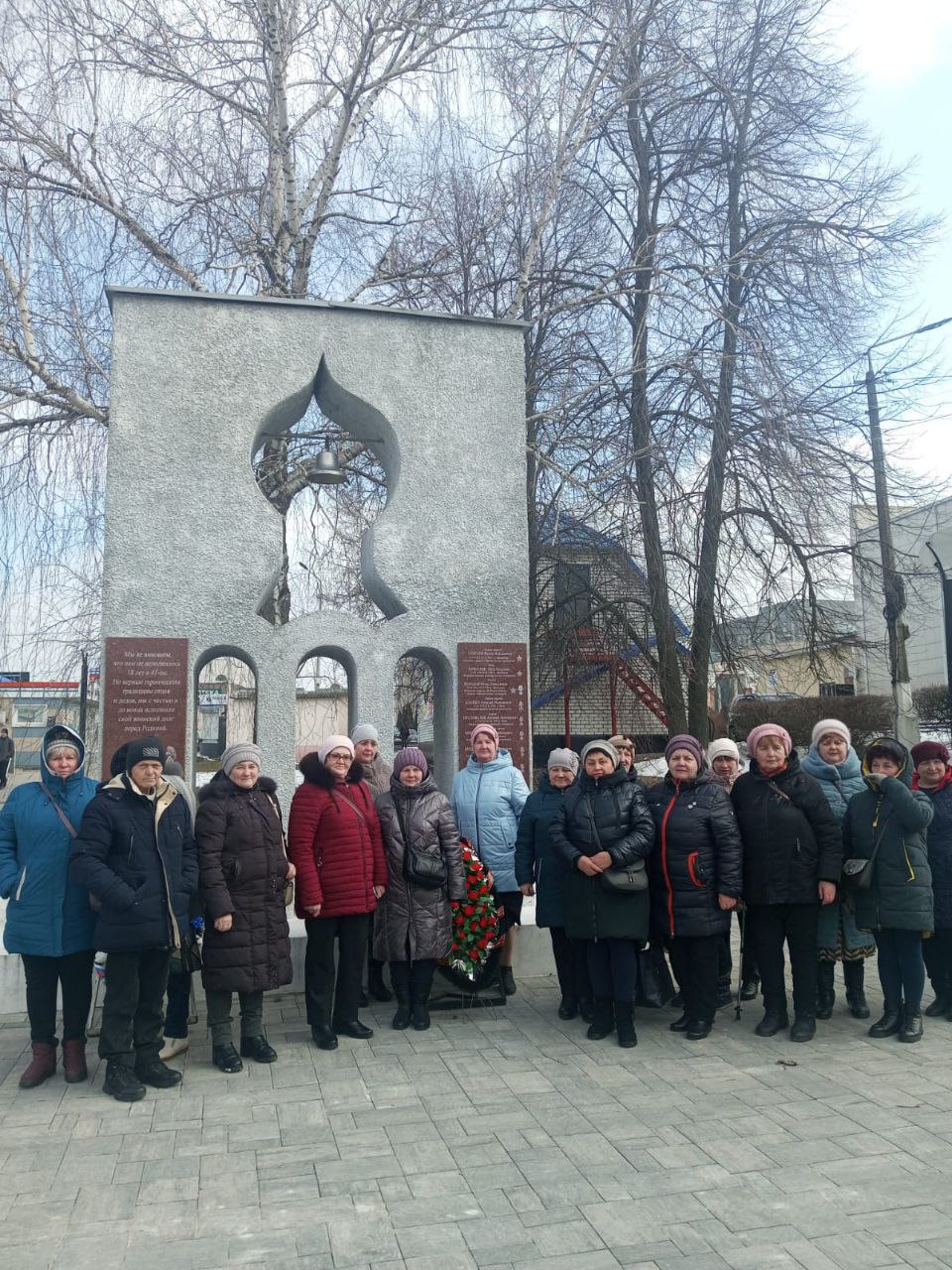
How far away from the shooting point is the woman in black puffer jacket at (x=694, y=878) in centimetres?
535

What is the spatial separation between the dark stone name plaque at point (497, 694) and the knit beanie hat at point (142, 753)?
2.99 m

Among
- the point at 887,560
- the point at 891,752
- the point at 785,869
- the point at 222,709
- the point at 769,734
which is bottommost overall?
the point at 785,869

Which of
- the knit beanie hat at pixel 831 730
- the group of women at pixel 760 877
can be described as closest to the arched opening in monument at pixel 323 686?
the group of women at pixel 760 877

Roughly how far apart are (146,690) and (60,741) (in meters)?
2.00

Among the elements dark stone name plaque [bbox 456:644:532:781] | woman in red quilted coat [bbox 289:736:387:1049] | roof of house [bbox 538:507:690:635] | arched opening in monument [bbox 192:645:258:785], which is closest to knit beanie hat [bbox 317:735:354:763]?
woman in red quilted coat [bbox 289:736:387:1049]

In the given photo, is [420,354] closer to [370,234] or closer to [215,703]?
[370,234]

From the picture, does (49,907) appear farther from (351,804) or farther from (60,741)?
(351,804)

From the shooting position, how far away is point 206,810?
16.3 ft

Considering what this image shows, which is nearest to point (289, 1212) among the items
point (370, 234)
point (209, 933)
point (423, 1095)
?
point (423, 1095)

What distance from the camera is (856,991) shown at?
5805mm

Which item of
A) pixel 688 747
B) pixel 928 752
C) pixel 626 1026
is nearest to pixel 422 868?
pixel 626 1026

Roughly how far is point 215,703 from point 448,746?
1818 cm

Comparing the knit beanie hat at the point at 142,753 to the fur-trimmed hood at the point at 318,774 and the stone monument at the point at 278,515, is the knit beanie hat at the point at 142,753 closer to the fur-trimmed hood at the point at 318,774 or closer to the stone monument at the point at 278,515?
the fur-trimmed hood at the point at 318,774

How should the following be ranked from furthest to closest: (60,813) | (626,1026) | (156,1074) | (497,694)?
(497,694) < (626,1026) < (60,813) < (156,1074)
